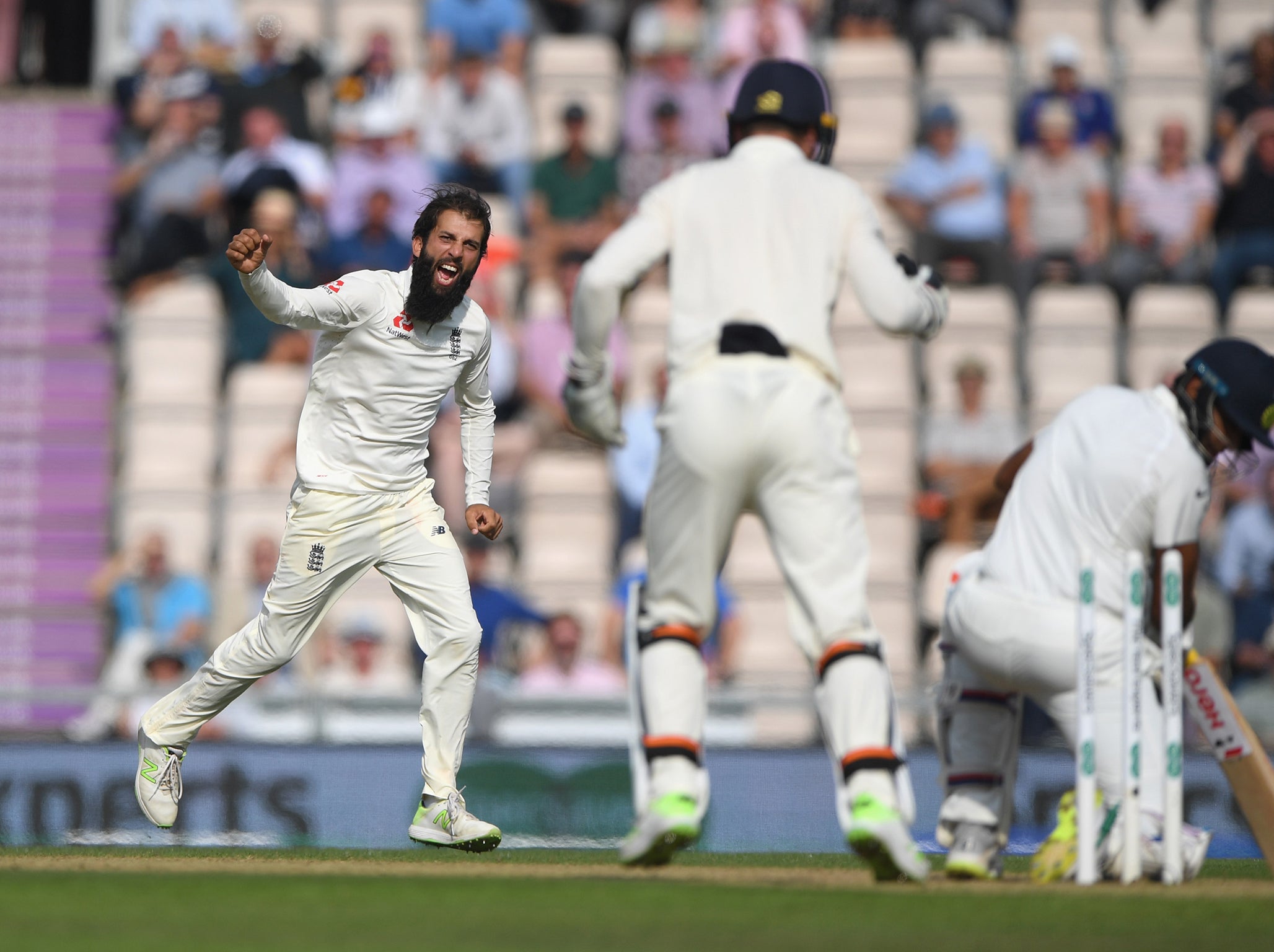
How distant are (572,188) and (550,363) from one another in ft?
5.29

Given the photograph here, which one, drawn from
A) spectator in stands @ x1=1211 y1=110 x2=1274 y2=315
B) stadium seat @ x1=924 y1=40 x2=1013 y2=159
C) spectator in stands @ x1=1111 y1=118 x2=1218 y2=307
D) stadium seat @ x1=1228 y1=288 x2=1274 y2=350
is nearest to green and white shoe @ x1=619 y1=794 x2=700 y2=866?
stadium seat @ x1=1228 y1=288 x2=1274 y2=350

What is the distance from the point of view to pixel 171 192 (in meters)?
13.8

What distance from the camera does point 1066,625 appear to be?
6164 mm

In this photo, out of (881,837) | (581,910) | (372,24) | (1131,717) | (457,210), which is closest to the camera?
(581,910)

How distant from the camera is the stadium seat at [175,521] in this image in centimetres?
1234

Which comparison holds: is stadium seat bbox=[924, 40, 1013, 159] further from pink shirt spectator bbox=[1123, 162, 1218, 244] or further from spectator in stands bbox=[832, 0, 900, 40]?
pink shirt spectator bbox=[1123, 162, 1218, 244]

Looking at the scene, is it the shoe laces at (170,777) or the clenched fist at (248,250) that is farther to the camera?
the shoe laces at (170,777)

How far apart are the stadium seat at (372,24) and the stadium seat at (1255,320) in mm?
6288

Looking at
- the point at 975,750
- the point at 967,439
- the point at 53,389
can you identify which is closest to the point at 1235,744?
the point at 975,750

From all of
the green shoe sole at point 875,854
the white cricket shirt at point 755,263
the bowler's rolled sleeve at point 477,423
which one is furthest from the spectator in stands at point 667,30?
the green shoe sole at point 875,854

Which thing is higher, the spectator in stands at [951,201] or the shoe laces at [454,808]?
the spectator in stands at [951,201]

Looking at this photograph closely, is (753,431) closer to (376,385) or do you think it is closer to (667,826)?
(667,826)

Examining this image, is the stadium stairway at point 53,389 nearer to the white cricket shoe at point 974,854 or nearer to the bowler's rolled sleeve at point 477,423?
the bowler's rolled sleeve at point 477,423

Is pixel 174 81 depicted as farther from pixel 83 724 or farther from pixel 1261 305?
pixel 1261 305
